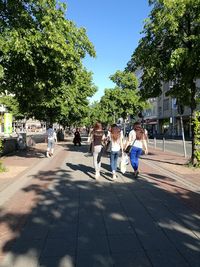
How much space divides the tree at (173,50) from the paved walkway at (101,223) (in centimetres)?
438

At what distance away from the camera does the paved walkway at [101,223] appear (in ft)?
16.5

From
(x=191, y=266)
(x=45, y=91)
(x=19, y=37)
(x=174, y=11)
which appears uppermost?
(x=174, y=11)

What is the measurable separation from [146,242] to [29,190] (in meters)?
4.97

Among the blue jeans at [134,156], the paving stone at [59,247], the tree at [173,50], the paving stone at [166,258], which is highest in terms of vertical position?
the tree at [173,50]

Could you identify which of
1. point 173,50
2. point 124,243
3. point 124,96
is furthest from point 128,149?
point 124,96

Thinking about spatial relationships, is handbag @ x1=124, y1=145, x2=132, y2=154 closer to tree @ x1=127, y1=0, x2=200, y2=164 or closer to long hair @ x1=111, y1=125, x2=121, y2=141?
long hair @ x1=111, y1=125, x2=121, y2=141

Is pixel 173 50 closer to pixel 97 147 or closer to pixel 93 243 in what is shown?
pixel 97 147

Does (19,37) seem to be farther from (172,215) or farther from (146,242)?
(146,242)

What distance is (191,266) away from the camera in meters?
4.69

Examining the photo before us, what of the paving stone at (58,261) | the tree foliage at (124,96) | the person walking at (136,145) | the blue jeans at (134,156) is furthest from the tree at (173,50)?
the tree foliage at (124,96)

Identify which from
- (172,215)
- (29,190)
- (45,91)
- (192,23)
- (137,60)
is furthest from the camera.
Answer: (45,91)

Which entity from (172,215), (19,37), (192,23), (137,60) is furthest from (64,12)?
(172,215)

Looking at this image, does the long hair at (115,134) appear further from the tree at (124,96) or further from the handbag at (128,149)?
the tree at (124,96)

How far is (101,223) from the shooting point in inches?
261
